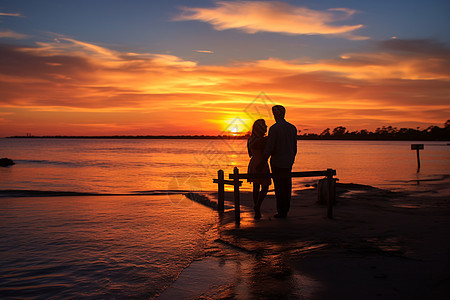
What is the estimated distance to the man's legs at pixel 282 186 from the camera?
361 inches

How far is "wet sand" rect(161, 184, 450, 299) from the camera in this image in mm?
5027

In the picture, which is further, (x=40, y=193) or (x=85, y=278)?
(x=40, y=193)

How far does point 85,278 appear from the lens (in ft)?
21.0

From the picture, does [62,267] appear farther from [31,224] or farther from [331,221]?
[331,221]

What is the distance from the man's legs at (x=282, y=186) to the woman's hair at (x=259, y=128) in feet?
3.38

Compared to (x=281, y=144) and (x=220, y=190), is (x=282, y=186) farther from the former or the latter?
(x=220, y=190)

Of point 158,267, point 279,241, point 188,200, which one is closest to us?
point 158,267

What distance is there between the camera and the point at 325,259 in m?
6.36

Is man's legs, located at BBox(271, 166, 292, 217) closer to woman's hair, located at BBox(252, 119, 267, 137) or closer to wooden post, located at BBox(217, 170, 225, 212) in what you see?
woman's hair, located at BBox(252, 119, 267, 137)

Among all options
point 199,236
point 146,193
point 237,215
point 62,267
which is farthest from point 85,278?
point 146,193

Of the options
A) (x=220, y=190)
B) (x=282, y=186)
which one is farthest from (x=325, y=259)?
(x=220, y=190)

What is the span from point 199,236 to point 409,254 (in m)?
5.05

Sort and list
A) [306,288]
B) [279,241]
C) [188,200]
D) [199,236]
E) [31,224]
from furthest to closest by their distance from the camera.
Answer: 1. [188,200]
2. [31,224]
3. [199,236]
4. [279,241]
5. [306,288]

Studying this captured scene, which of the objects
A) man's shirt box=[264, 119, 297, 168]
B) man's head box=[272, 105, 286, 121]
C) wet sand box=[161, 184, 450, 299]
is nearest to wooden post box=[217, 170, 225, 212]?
wet sand box=[161, 184, 450, 299]
